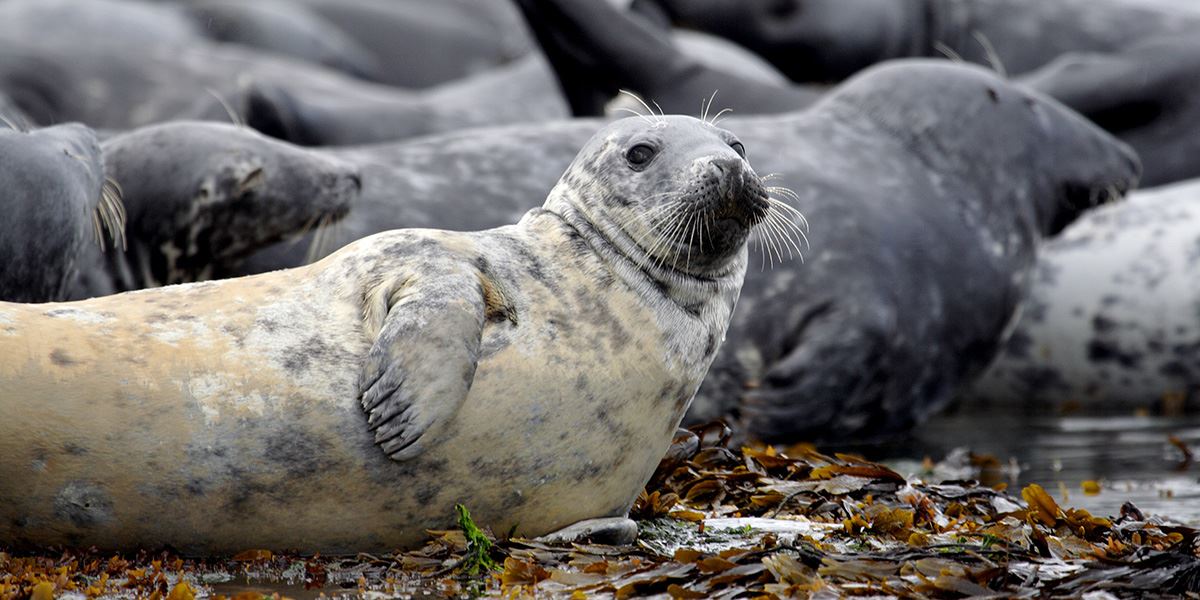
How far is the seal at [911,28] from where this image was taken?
10742 millimetres

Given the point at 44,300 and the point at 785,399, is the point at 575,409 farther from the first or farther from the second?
the point at 785,399

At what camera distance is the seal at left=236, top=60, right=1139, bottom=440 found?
633 centimetres

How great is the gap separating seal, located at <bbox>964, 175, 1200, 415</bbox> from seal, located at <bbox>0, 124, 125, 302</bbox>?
4.61 metres

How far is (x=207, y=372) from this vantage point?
3.51 meters

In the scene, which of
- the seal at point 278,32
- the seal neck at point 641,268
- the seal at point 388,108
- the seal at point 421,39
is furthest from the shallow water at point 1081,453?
the seal at point 421,39

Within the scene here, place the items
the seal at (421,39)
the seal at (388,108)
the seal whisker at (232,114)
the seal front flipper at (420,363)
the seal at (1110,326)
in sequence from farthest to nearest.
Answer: the seal at (421,39) → the seal at (388,108) → the seal at (1110,326) → the seal whisker at (232,114) → the seal front flipper at (420,363)

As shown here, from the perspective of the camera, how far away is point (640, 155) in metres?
4.04

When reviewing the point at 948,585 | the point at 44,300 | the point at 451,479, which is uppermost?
the point at 948,585

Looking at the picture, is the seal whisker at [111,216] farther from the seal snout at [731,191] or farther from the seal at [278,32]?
the seal at [278,32]

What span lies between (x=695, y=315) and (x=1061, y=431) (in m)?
3.52

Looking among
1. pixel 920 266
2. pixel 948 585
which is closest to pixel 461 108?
pixel 920 266

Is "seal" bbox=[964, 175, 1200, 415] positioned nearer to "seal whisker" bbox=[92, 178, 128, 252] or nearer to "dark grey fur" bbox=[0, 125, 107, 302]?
"seal whisker" bbox=[92, 178, 128, 252]

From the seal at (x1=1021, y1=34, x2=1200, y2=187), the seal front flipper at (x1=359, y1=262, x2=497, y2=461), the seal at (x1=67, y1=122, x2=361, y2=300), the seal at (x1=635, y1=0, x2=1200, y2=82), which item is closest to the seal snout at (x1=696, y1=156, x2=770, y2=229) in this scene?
the seal front flipper at (x1=359, y1=262, x2=497, y2=461)

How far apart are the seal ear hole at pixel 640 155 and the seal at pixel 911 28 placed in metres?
6.88
